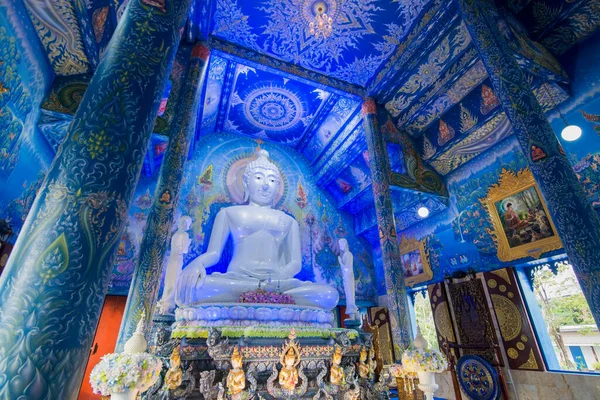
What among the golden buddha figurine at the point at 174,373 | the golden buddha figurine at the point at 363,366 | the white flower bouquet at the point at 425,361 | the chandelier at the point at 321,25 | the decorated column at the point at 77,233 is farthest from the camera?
the chandelier at the point at 321,25

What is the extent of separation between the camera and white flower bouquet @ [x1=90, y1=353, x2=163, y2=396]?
237cm

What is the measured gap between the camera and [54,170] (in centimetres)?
147

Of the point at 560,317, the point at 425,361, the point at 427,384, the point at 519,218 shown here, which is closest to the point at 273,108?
the point at 519,218

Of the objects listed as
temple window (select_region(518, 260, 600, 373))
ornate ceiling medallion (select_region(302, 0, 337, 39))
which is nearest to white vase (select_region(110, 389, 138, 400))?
ornate ceiling medallion (select_region(302, 0, 337, 39))

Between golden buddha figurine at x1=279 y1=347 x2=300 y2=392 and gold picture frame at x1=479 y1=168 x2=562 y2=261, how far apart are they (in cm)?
487

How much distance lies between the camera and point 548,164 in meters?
3.15

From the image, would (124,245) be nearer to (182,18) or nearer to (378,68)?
(182,18)

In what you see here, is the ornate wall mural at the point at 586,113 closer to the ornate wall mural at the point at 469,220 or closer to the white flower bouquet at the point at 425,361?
the ornate wall mural at the point at 469,220

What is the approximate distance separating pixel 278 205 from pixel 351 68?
4150 mm

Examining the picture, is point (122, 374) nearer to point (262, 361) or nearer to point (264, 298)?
point (262, 361)

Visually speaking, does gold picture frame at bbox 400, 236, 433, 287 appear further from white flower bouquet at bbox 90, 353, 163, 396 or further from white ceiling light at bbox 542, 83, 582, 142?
white flower bouquet at bbox 90, 353, 163, 396

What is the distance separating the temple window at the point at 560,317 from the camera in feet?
17.4

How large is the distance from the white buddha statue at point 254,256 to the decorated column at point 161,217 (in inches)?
37.6

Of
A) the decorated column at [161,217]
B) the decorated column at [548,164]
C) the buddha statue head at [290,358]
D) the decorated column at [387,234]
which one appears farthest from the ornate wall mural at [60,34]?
the decorated column at [548,164]
